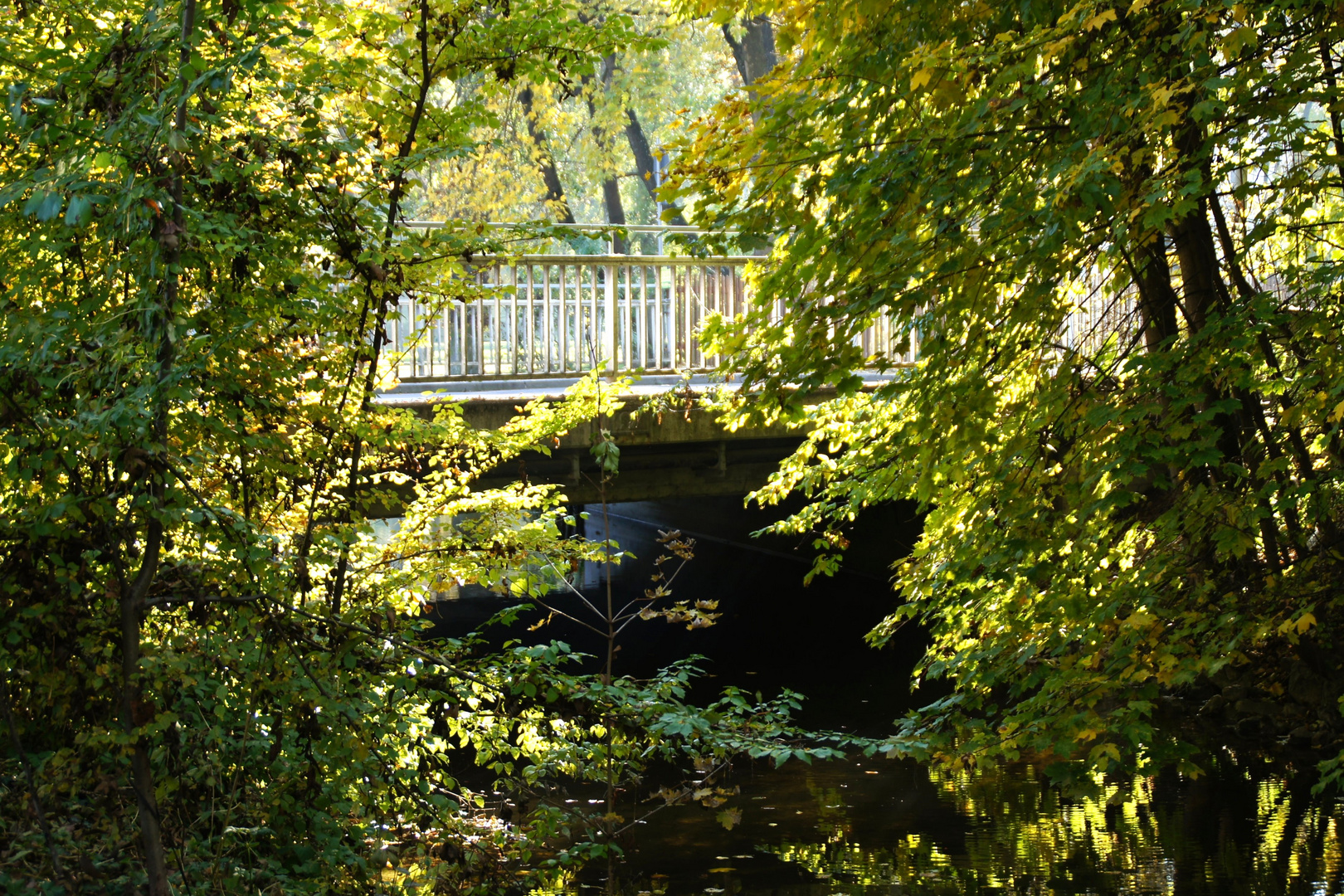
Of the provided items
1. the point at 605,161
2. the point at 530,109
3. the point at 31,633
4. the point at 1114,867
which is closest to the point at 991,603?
the point at 1114,867

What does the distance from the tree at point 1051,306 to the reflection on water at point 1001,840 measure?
1.46 metres

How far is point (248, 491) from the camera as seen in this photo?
379 cm

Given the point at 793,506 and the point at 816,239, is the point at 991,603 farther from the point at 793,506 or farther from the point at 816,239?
the point at 793,506

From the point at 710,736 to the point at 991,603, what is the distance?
1.91 m

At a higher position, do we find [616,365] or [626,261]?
[626,261]

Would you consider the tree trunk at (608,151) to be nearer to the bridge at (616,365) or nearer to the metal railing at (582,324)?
the metal railing at (582,324)

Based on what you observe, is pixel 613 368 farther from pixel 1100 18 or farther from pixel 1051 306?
pixel 1100 18

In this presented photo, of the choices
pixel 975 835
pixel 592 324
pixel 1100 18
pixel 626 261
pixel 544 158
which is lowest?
pixel 975 835

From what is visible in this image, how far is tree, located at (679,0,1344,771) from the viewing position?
3887mm

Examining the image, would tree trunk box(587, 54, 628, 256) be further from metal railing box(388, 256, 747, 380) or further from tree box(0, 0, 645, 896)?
tree box(0, 0, 645, 896)

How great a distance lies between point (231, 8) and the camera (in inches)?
125

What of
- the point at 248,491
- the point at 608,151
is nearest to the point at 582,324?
the point at 248,491

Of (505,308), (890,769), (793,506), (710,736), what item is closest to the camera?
(710,736)

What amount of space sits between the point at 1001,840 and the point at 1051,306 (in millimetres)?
3392
